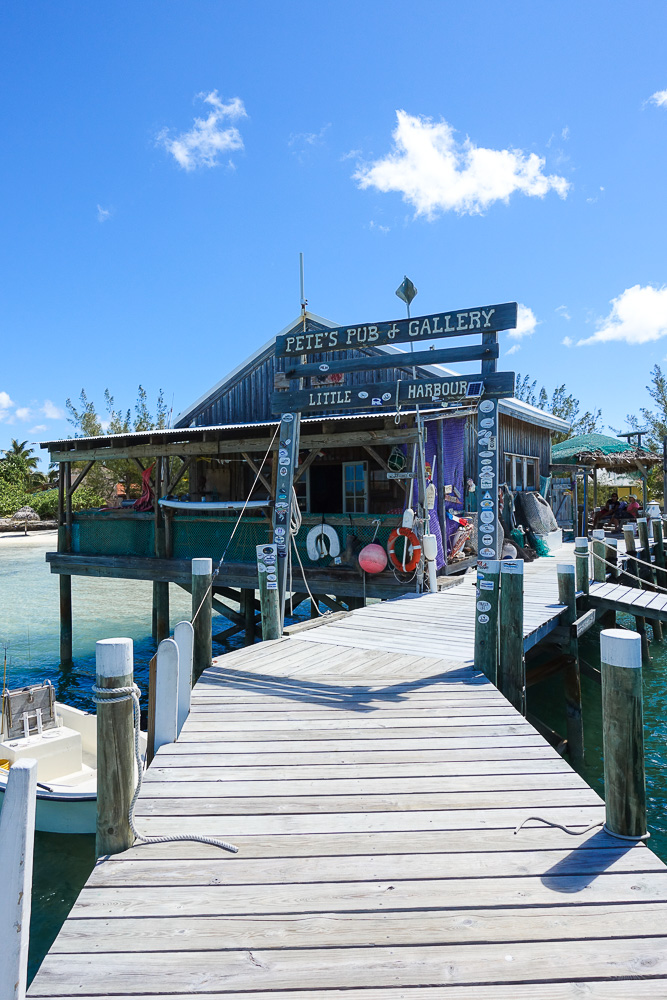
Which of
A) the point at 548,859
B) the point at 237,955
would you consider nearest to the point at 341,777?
the point at 548,859

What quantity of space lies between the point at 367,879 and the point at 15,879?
4.66 ft

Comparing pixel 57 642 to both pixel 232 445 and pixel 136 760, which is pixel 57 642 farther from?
pixel 136 760

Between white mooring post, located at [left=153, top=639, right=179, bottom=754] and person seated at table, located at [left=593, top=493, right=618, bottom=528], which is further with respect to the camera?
person seated at table, located at [left=593, top=493, right=618, bottom=528]

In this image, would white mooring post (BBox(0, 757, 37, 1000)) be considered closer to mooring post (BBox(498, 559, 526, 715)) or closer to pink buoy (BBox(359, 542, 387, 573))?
mooring post (BBox(498, 559, 526, 715))

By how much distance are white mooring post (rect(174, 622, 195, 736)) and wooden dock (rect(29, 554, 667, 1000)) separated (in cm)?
13

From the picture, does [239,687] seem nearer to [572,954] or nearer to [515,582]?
[515,582]

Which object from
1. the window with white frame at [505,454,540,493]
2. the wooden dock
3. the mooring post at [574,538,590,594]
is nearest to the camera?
the wooden dock

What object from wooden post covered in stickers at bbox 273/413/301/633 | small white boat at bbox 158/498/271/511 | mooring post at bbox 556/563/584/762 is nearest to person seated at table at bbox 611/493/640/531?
mooring post at bbox 556/563/584/762

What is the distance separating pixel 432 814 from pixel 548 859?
61 cm

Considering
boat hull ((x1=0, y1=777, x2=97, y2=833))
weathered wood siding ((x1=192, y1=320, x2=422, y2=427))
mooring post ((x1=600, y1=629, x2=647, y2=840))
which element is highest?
weathered wood siding ((x1=192, y1=320, x2=422, y2=427))

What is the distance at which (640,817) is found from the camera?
3.00m

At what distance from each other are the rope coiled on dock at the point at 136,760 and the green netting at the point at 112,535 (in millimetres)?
11767

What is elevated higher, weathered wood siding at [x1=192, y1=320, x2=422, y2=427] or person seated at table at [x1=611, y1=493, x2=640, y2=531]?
weathered wood siding at [x1=192, y1=320, x2=422, y2=427]

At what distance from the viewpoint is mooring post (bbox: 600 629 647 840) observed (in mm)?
2982
